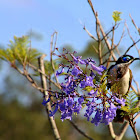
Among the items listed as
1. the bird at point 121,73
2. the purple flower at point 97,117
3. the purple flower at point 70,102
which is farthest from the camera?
the bird at point 121,73

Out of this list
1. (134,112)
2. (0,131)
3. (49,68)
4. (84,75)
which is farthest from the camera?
(0,131)

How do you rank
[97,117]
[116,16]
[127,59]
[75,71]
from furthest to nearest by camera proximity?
[116,16]
[127,59]
[97,117]
[75,71]

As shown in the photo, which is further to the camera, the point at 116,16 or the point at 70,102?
the point at 116,16

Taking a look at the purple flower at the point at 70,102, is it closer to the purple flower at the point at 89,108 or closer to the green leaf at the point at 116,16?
the purple flower at the point at 89,108

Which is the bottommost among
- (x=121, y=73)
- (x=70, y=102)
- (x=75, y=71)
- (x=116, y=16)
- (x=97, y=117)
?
(x=97, y=117)

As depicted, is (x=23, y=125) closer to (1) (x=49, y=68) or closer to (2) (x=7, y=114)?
(2) (x=7, y=114)

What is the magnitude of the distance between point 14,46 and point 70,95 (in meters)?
2.74

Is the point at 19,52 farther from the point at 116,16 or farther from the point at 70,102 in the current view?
the point at 70,102

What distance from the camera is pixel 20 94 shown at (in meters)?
36.3

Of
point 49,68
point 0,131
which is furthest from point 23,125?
point 49,68

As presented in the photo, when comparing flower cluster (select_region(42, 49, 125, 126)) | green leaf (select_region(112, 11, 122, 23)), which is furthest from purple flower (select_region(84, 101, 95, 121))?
green leaf (select_region(112, 11, 122, 23))

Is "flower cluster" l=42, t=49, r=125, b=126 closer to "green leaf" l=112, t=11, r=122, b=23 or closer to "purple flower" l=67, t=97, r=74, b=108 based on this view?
"purple flower" l=67, t=97, r=74, b=108

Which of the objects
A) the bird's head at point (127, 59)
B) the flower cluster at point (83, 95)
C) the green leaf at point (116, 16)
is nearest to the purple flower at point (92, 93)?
the flower cluster at point (83, 95)

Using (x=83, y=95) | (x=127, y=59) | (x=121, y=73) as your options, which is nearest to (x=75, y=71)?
(x=83, y=95)
